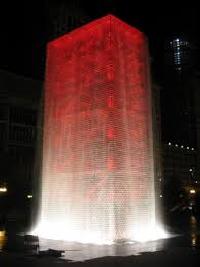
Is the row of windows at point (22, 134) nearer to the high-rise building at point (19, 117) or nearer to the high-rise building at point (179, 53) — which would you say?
the high-rise building at point (19, 117)

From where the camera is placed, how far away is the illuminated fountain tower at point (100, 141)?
56.0 feet

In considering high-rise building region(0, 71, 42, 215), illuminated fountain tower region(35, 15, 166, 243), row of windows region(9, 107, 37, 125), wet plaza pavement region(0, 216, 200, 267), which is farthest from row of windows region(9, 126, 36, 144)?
wet plaza pavement region(0, 216, 200, 267)

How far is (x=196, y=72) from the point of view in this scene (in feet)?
464

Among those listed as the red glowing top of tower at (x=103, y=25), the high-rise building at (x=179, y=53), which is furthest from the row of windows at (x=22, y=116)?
the high-rise building at (x=179, y=53)

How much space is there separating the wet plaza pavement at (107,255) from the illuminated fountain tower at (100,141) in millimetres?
1420

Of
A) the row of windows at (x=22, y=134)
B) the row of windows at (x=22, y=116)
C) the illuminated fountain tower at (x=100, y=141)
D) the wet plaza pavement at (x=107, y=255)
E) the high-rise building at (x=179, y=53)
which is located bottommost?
the wet plaza pavement at (x=107, y=255)

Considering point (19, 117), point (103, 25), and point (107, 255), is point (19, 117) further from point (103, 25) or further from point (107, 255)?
point (107, 255)

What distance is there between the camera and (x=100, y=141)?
17.4m

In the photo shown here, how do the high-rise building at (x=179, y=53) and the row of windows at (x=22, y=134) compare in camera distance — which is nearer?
the row of windows at (x=22, y=134)

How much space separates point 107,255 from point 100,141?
547 centimetres

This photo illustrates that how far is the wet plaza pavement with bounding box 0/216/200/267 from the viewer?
38.9 feet

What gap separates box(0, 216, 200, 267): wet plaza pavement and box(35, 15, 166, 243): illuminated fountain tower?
142cm

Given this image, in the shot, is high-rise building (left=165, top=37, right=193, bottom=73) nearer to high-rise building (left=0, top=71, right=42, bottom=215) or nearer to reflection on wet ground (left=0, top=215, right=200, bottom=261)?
high-rise building (left=0, top=71, right=42, bottom=215)

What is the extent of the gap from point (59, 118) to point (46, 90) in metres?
2.18
